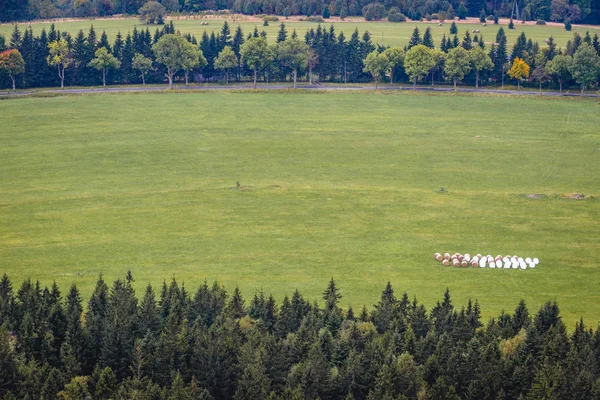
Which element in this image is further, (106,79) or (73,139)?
(106,79)

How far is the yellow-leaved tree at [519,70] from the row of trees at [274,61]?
→ 0.20 meters

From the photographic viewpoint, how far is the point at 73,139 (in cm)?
13550

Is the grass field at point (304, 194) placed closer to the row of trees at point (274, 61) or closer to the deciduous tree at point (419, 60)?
the row of trees at point (274, 61)

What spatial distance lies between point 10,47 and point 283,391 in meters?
139

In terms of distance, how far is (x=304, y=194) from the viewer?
111 m

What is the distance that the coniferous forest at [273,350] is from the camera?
198 ft

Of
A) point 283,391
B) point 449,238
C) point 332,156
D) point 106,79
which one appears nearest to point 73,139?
point 332,156

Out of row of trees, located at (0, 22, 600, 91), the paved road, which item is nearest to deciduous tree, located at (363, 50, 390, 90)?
row of trees, located at (0, 22, 600, 91)

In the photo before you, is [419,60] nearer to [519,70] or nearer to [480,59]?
[480,59]

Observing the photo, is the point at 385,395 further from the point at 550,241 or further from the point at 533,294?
the point at 550,241

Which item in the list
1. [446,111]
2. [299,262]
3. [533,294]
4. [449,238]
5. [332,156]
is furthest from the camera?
[446,111]

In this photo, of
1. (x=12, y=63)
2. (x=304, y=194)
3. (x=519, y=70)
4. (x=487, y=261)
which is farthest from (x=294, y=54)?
(x=487, y=261)

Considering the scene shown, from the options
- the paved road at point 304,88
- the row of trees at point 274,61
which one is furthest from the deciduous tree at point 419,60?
the paved road at point 304,88

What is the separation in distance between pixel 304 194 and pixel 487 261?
2787 cm
